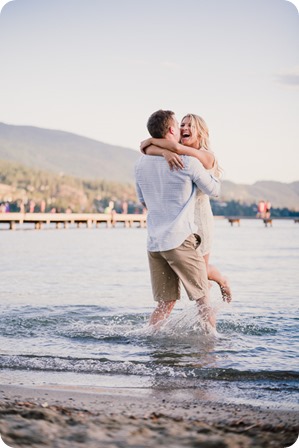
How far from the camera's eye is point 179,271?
3.87 m

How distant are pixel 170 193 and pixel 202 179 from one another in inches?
7.1

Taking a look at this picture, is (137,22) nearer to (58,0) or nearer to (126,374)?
(58,0)

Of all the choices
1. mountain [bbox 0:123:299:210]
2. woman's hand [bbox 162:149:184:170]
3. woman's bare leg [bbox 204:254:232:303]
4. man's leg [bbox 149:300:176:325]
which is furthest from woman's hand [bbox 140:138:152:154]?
man's leg [bbox 149:300:176:325]

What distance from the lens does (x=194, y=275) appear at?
3.90 meters

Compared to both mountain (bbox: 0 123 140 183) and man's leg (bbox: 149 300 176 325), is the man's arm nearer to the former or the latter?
mountain (bbox: 0 123 140 183)

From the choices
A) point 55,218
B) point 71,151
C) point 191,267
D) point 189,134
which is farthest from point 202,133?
point 55,218

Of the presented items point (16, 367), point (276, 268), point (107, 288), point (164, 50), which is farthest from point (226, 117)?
point (276, 268)

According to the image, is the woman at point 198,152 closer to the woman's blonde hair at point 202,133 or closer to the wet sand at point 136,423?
the woman's blonde hair at point 202,133

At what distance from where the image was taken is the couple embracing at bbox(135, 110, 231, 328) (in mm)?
3625

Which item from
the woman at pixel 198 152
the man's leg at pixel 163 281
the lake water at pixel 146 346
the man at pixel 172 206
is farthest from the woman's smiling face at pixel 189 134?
the lake water at pixel 146 346

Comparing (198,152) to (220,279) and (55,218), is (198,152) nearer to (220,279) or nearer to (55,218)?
(220,279)

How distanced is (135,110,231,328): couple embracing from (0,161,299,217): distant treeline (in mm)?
73752

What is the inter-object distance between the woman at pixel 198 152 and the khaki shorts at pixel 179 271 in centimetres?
14

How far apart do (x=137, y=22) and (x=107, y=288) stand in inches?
222
